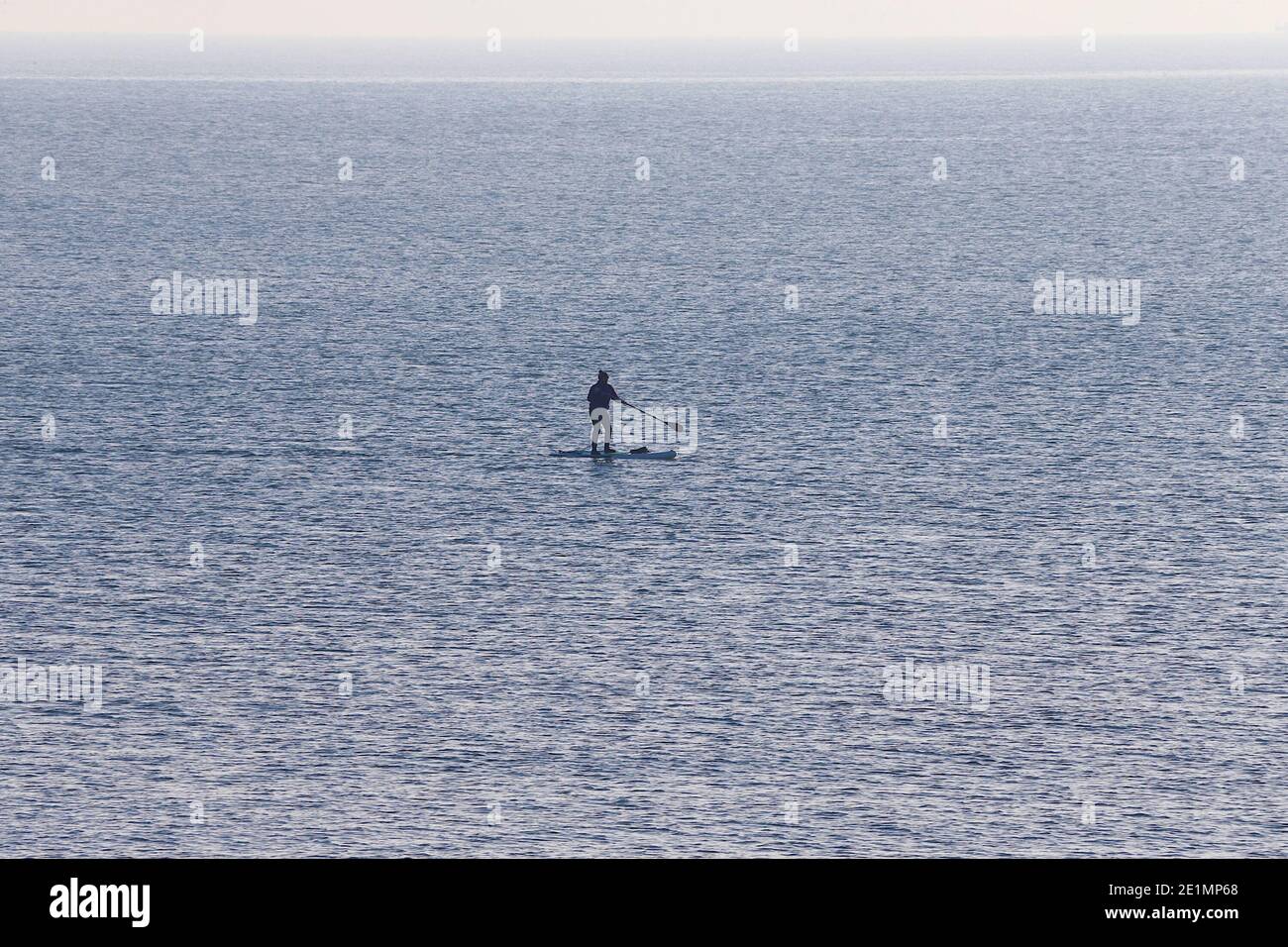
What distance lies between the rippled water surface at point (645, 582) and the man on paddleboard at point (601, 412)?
1.62 metres

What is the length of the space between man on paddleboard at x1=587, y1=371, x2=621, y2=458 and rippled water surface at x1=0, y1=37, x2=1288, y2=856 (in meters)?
1.62

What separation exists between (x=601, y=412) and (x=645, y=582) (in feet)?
56.5

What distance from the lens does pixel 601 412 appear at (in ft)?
289

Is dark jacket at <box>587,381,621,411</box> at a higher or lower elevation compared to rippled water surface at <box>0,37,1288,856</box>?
Answer: higher

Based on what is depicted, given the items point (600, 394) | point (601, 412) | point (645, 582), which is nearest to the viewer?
point (645, 582)

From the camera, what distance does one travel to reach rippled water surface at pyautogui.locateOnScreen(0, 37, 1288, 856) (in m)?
52.2

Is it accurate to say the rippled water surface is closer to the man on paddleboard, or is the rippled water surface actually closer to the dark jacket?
the man on paddleboard

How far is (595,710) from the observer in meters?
58.8

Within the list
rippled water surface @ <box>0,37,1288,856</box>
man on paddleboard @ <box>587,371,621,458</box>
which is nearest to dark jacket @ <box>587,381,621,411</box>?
man on paddleboard @ <box>587,371,621,458</box>

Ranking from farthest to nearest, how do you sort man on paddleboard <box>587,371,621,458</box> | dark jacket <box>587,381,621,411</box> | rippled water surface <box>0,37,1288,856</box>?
man on paddleboard <box>587,371,621,458</box>
dark jacket <box>587,381,621,411</box>
rippled water surface <box>0,37,1288,856</box>

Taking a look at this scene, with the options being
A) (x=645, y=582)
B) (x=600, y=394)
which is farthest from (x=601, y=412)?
(x=645, y=582)

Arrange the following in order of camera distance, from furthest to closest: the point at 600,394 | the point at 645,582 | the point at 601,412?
1. the point at 601,412
2. the point at 600,394
3. the point at 645,582

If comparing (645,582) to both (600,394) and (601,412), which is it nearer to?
(600,394)
